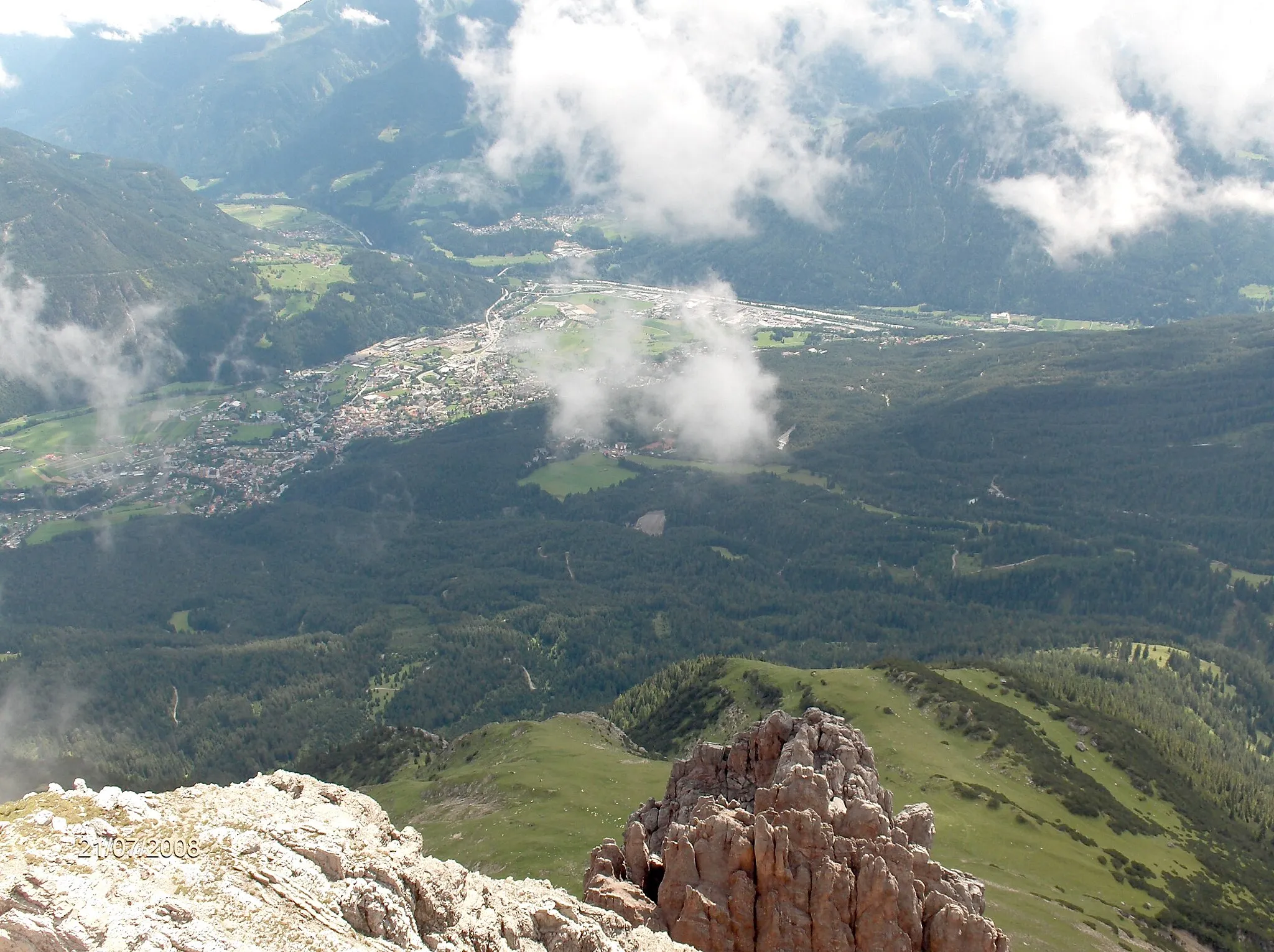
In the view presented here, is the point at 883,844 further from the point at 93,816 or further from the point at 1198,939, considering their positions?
the point at 1198,939

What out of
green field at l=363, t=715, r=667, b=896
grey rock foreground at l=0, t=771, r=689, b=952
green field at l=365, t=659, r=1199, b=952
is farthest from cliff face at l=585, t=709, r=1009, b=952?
green field at l=363, t=715, r=667, b=896

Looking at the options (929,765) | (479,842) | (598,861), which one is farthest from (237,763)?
(598,861)

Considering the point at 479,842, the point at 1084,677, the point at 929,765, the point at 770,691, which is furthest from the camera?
the point at 1084,677

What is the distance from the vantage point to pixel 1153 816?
129 m

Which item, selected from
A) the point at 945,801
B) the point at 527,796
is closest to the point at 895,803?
the point at 945,801

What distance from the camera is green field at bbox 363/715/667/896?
101312 millimetres

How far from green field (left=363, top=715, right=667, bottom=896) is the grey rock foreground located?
4712cm

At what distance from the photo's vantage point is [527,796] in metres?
122

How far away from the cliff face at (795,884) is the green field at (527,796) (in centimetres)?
3188

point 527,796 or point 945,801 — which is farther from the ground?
point 945,801

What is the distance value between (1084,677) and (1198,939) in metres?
100

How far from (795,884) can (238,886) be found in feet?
108

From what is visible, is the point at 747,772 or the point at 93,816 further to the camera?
the point at 747,772

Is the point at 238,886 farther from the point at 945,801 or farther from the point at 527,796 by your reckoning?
the point at 945,801
